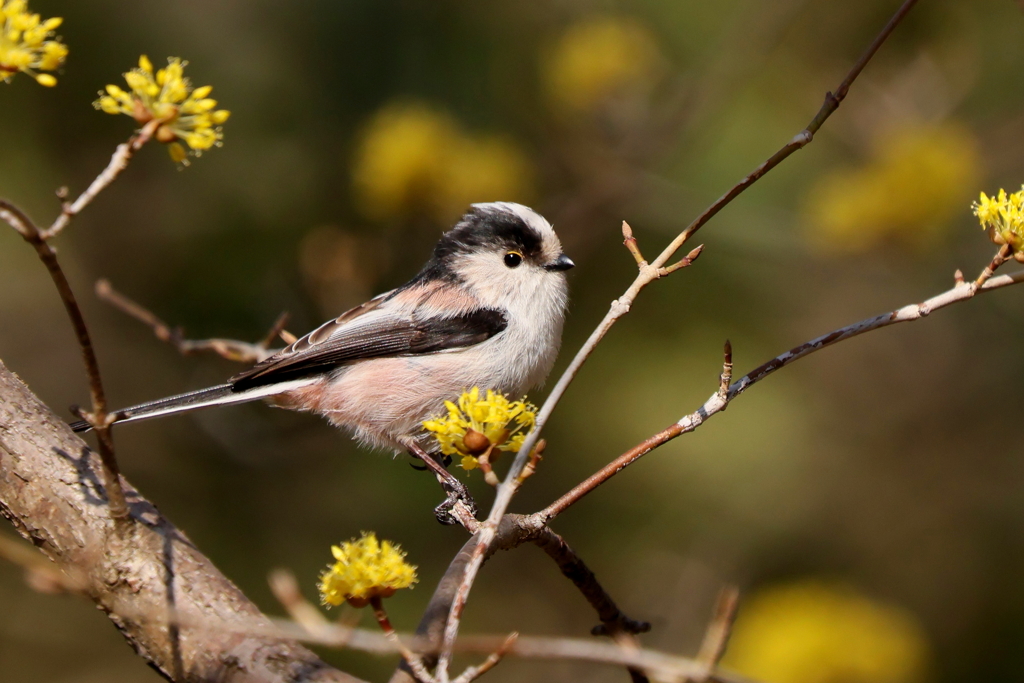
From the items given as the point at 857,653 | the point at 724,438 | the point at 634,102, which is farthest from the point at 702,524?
the point at 634,102

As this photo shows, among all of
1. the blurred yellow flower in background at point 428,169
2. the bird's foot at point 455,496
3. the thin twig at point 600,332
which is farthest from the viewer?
the blurred yellow flower in background at point 428,169

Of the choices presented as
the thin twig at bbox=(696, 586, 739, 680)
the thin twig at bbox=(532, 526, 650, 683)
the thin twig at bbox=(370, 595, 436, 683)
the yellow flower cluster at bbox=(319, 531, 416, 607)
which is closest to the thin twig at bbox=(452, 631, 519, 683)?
the thin twig at bbox=(370, 595, 436, 683)

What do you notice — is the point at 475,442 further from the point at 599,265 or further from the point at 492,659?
the point at 599,265

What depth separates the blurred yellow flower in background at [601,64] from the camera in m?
4.01

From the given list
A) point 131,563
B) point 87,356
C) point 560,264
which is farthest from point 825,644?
point 87,356

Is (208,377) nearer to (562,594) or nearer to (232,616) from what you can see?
(562,594)

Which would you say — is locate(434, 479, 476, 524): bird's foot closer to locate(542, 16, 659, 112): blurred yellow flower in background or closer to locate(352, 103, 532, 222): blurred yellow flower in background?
locate(352, 103, 532, 222): blurred yellow flower in background

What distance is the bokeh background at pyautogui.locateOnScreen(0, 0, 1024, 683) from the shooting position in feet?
13.2

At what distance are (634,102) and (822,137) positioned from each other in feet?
4.08

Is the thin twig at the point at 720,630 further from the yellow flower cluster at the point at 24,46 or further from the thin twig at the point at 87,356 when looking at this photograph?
the yellow flower cluster at the point at 24,46

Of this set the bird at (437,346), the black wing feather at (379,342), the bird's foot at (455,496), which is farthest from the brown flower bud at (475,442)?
the black wing feather at (379,342)

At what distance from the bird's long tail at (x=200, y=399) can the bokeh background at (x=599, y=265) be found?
779 mm

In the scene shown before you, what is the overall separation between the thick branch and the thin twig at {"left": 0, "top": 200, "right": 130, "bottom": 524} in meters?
0.08

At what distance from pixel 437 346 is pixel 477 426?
1.52m
